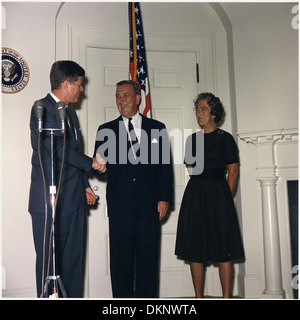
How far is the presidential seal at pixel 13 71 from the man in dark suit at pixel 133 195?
2.86 ft

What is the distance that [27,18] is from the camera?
127 inches

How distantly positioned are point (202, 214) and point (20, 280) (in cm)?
149

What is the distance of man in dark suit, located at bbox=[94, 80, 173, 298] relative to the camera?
8.77 feet

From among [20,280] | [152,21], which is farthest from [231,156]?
[20,280]

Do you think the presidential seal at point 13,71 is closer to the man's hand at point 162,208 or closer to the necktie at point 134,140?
the necktie at point 134,140

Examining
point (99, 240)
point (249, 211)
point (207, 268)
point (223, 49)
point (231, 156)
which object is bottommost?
point (207, 268)

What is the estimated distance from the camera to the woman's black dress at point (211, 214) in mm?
2812

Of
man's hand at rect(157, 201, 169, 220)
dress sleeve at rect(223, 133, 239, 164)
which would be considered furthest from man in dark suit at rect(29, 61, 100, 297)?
dress sleeve at rect(223, 133, 239, 164)

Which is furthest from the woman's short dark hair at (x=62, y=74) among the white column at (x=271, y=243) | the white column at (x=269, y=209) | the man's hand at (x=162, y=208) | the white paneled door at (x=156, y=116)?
the white column at (x=271, y=243)

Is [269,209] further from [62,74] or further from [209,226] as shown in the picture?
[62,74]

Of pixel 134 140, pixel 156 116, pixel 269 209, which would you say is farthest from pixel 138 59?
pixel 269 209
